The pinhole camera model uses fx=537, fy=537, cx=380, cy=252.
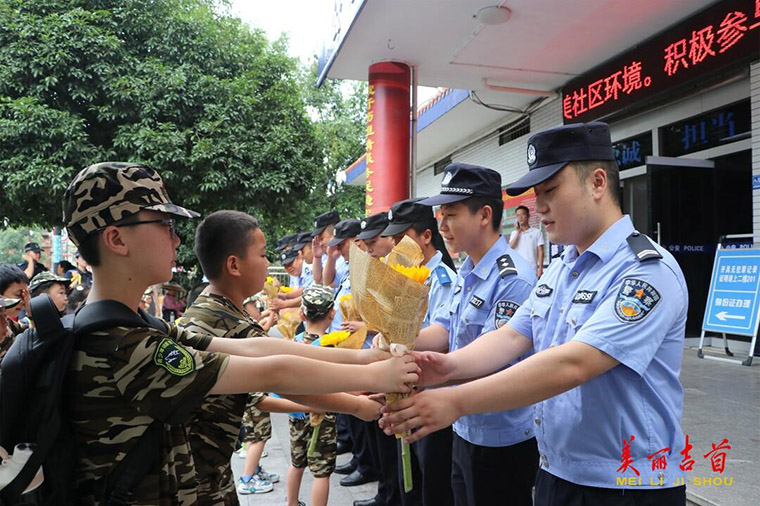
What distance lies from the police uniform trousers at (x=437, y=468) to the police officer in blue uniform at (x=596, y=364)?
1060 millimetres

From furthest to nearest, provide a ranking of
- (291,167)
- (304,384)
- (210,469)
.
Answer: (291,167) < (210,469) < (304,384)

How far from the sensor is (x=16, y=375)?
1.30 m

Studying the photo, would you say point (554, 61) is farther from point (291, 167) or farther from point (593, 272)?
point (593, 272)

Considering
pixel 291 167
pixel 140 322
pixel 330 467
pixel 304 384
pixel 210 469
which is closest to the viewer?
pixel 140 322

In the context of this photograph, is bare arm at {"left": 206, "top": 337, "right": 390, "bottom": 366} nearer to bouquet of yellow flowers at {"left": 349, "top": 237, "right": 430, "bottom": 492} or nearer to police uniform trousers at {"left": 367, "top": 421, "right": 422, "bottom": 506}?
bouquet of yellow flowers at {"left": 349, "top": 237, "right": 430, "bottom": 492}

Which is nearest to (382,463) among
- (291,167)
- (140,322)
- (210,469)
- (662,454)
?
(210,469)

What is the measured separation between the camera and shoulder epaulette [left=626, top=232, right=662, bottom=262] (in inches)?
66.2

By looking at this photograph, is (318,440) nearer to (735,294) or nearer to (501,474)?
(501,474)

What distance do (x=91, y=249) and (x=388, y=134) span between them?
7.30 m

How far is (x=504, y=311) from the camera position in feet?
8.11

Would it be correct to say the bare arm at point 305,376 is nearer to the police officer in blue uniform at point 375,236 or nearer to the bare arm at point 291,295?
the police officer in blue uniform at point 375,236

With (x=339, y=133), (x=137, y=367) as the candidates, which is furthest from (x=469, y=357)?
(x=339, y=133)

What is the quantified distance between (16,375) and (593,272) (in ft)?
5.62

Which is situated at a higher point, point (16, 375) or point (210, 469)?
point (16, 375)
